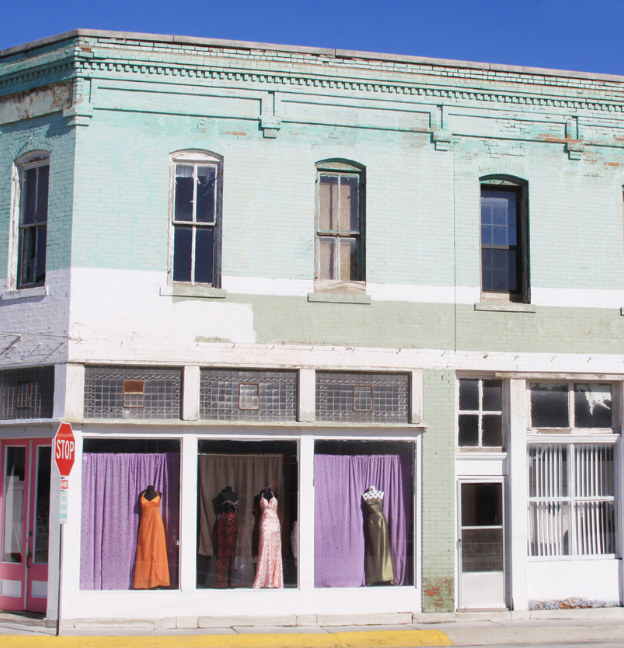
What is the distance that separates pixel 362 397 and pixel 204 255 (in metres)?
3.17

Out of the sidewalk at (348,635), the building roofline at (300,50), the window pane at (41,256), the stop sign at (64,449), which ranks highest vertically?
the building roofline at (300,50)

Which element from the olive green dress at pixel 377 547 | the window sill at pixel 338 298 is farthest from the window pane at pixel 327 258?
the olive green dress at pixel 377 547

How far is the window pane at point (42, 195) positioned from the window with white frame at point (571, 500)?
8255 millimetres

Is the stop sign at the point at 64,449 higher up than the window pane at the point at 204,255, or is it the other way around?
the window pane at the point at 204,255

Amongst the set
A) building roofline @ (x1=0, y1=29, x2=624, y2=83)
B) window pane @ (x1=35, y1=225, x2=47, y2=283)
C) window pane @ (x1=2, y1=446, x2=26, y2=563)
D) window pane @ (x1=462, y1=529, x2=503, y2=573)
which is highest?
building roofline @ (x1=0, y1=29, x2=624, y2=83)

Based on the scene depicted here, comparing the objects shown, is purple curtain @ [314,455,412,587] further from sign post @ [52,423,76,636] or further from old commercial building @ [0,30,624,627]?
sign post @ [52,423,76,636]

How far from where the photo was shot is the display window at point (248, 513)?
1144 cm

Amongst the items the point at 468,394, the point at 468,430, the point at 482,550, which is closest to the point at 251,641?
the point at 482,550

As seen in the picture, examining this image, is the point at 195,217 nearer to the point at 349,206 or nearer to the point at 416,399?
the point at 349,206

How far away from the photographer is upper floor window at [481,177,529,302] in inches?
505

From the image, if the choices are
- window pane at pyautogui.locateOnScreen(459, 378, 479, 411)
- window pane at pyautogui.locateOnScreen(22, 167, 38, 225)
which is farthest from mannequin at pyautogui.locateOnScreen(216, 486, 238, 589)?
window pane at pyautogui.locateOnScreen(22, 167, 38, 225)

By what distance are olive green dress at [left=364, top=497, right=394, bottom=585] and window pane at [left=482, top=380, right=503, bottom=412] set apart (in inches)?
87.8

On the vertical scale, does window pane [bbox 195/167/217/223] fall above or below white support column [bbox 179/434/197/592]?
above

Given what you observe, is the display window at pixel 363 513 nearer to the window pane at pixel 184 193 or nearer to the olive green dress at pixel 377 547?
the olive green dress at pixel 377 547
